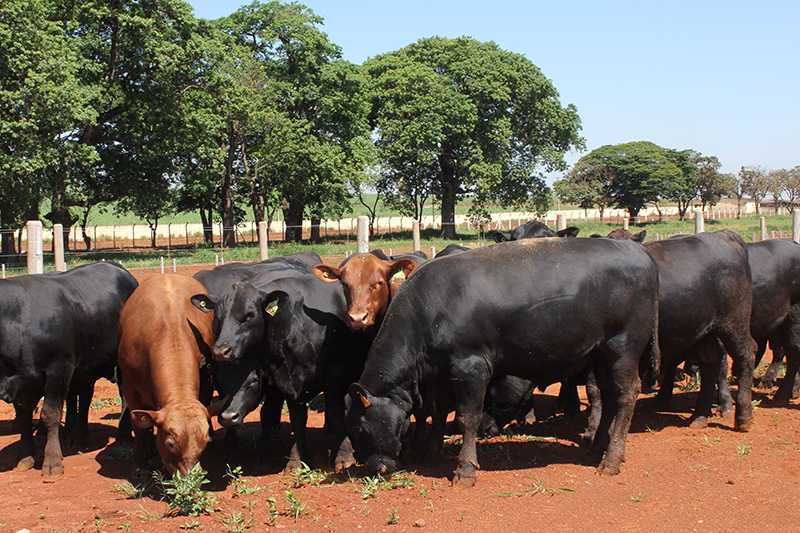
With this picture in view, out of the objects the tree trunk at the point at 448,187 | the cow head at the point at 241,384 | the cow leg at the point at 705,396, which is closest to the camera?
the cow head at the point at 241,384

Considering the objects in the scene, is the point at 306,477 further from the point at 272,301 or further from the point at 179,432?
the point at 272,301

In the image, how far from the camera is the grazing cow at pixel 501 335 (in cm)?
539

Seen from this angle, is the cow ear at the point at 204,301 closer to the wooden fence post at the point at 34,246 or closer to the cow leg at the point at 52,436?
the cow leg at the point at 52,436

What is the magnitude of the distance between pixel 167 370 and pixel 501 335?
283 centimetres

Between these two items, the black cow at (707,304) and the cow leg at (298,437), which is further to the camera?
the black cow at (707,304)

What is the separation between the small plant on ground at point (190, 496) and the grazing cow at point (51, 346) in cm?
189

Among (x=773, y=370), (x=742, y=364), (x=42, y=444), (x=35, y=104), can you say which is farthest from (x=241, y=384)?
(x=35, y=104)

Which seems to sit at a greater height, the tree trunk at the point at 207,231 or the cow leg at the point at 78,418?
the tree trunk at the point at 207,231

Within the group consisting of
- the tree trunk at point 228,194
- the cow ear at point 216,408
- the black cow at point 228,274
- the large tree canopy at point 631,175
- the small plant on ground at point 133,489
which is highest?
the large tree canopy at point 631,175

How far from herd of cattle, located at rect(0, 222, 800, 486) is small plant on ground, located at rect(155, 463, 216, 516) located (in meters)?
0.13

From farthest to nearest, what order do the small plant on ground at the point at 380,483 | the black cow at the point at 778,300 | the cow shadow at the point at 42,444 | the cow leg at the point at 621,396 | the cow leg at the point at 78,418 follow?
the black cow at the point at 778,300
the cow leg at the point at 78,418
the cow shadow at the point at 42,444
the cow leg at the point at 621,396
the small plant on ground at the point at 380,483

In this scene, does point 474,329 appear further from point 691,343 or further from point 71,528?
point 71,528

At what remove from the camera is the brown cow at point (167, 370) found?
494cm

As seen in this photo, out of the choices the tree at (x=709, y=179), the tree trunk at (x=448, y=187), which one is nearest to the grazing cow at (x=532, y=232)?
the tree trunk at (x=448, y=187)
